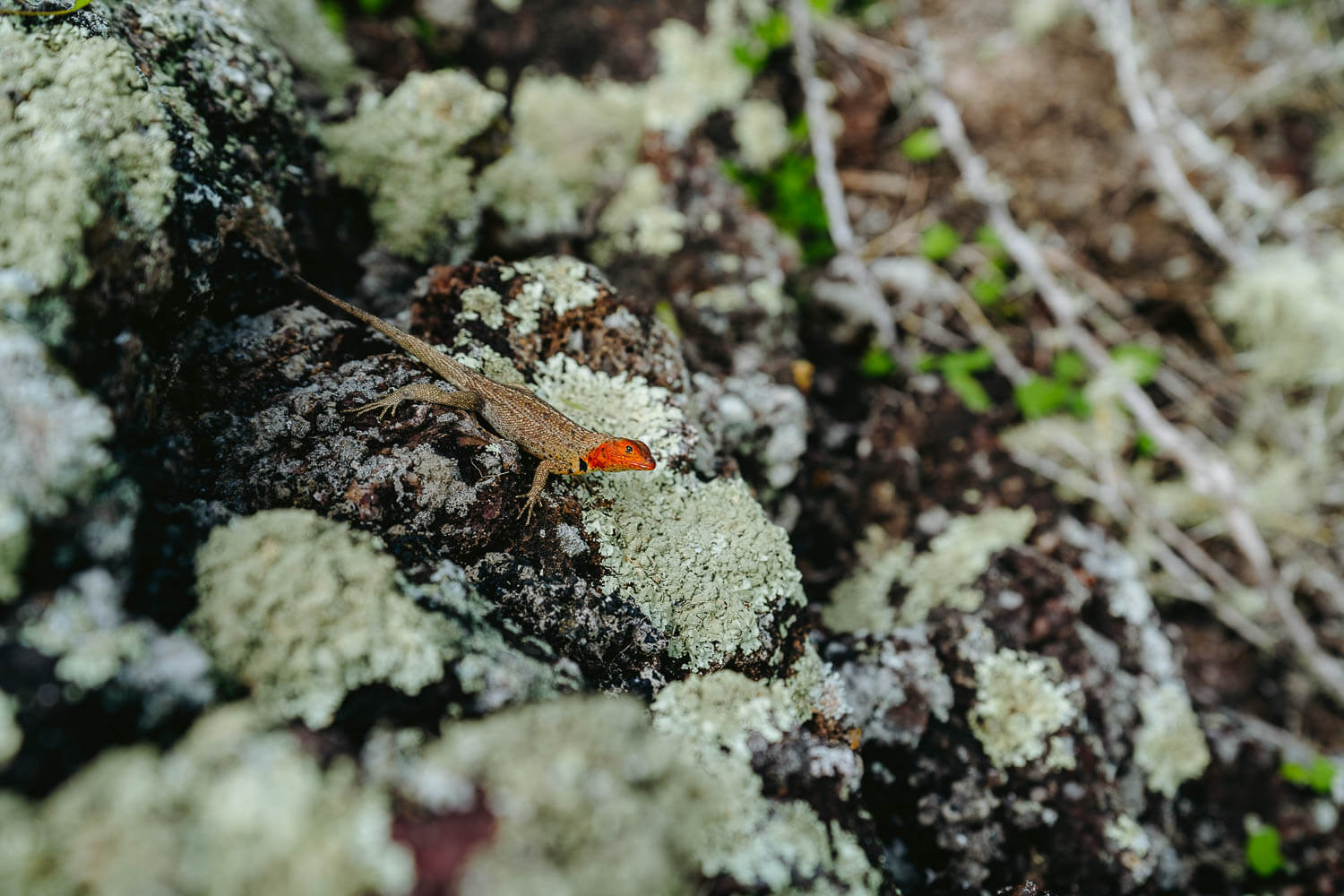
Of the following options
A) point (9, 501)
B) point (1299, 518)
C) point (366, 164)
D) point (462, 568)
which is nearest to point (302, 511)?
point (462, 568)

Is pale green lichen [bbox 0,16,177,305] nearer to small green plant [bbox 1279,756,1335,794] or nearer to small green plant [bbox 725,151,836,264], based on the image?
small green plant [bbox 725,151,836,264]

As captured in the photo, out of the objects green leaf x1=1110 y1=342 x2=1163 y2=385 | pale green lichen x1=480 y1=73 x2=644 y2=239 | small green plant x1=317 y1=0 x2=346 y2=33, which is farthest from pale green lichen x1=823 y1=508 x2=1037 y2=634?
small green plant x1=317 y1=0 x2=346 y2=33

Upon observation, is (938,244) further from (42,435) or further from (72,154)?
(42,435)

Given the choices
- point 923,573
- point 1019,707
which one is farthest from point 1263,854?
point 923,573

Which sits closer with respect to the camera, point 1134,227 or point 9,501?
point 9,501

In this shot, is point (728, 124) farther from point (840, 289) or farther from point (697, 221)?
point (840, 289)

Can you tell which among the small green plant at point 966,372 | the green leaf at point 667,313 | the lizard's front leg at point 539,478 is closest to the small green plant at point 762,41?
the green leaf at point 667,313
